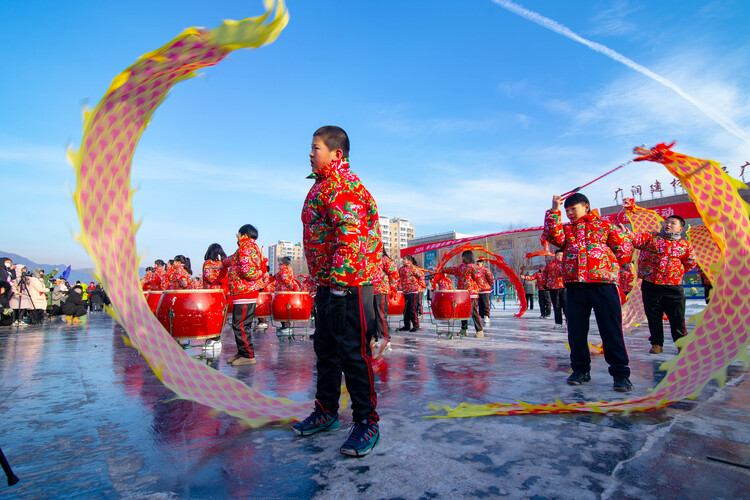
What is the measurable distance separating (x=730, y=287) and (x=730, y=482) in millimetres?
2143

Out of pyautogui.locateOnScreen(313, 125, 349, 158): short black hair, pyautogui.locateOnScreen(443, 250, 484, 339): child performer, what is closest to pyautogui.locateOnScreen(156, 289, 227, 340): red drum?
pyautogui.locateOnScreen(313, 125, 349, 158): short black hair

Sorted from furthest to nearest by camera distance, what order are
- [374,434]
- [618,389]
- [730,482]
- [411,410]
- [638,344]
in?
[638,344] < [618,389] < [411,410] < [374,434] < [730,482]

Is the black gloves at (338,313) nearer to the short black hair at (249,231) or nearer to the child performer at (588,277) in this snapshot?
the child performer at (588,277)

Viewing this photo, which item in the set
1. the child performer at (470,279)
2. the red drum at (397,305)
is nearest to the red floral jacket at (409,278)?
the red drum at (397,305)

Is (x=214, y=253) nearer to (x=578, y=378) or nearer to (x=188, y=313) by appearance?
(x=188, y=313)

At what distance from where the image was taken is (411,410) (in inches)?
123

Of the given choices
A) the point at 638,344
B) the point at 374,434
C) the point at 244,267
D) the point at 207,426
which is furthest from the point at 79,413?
the point at 638,344

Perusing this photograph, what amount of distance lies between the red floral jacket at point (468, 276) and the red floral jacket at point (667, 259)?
3563 millimetres

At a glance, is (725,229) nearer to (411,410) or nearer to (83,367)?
(411,410)

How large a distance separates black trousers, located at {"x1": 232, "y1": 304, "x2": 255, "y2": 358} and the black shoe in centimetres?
385

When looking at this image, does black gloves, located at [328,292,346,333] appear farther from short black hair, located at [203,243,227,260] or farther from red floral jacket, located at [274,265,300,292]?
red floral jacket, located at [274,265,300,292]

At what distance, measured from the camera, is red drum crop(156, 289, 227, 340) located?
4785 mm

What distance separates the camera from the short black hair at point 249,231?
5914 millimetres

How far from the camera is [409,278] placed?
997 cm
